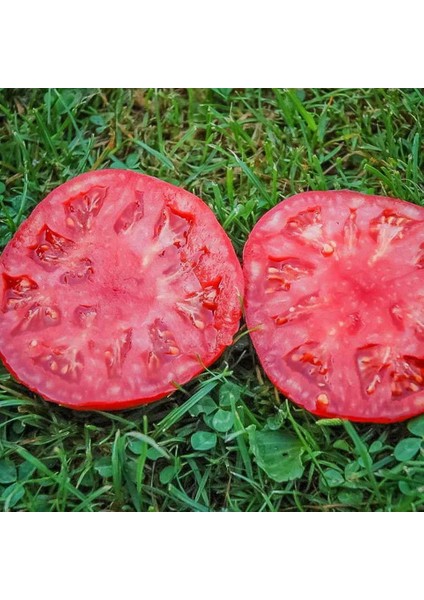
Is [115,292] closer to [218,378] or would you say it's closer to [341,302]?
[218,378]

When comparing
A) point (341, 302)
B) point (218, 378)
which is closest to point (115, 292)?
point (218, 378)

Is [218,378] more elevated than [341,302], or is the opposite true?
[341,302]

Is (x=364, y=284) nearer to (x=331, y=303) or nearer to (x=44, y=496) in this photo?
(x=331, y=303)
